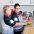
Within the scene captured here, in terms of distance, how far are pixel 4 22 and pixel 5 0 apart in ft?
0.64

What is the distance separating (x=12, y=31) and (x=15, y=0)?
0.91 feet

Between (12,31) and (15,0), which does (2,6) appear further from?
(12,31)

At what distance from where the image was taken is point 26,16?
2.97 feet

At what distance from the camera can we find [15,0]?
2.92 feet

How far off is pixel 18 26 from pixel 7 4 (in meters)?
0.22

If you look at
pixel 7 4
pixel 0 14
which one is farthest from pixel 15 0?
pixel 0 14

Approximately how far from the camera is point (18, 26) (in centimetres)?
90


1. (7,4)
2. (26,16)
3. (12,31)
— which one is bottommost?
(12,31)

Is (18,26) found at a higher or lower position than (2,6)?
lower

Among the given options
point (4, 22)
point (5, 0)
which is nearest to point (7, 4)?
point (5, 0)

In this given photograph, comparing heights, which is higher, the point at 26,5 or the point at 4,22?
the point at 26,5

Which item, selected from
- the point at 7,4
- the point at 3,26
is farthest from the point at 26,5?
the point at 3,26

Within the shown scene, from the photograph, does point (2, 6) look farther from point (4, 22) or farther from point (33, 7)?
point (33, 7)

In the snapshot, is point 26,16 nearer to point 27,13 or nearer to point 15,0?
point 27,13
